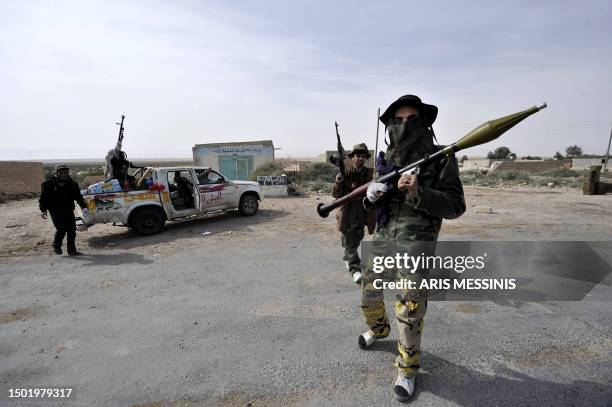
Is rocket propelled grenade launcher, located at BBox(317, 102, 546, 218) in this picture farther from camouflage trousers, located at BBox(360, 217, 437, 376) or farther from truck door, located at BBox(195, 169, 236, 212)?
truck door, located at BBox(195, 169, 236, 212)


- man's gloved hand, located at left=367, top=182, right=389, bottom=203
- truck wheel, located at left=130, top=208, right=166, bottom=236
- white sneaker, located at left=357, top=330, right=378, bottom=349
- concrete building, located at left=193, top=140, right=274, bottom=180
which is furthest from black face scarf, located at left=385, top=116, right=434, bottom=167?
concrete building, located at left=193, top=140, right=274, bottom=180

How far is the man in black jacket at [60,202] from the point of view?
579 centimetres

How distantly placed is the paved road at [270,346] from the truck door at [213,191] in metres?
4.07

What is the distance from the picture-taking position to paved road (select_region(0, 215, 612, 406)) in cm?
224

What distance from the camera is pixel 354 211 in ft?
13.6

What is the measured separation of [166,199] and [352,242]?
5.44 metres

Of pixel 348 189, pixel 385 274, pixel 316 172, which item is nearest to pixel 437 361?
pixel 385 274

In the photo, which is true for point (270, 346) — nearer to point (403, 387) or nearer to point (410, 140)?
point (403, 387)

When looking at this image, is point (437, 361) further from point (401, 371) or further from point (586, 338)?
point (586, 338)

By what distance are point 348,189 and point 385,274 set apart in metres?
2.07

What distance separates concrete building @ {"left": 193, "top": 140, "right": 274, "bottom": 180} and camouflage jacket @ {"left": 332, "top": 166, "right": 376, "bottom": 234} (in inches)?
767

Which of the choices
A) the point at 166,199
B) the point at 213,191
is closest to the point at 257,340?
the point at 166,199

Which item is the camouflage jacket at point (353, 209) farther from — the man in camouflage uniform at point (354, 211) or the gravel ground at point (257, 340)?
the gravel ground at point (257, 340)

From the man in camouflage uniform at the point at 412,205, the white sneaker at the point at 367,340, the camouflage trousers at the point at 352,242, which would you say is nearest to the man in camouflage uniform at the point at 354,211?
the camouflage trousers at the point at 352,242
